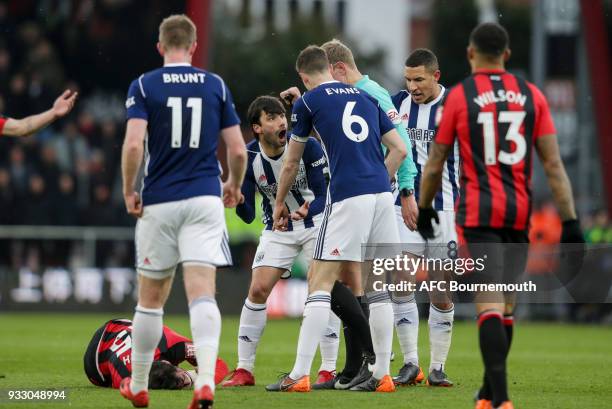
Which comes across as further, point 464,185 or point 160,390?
point 160,390

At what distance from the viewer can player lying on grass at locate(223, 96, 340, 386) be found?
9.27m

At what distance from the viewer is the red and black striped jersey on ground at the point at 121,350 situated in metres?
8.48

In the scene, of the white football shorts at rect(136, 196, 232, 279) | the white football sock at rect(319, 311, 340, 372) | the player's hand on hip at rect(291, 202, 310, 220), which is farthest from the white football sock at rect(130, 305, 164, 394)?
the white football sock at rect(319, 311, 340, 372)

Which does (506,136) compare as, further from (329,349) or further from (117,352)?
(117,352)

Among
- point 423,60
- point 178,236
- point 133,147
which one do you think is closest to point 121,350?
point 178,236

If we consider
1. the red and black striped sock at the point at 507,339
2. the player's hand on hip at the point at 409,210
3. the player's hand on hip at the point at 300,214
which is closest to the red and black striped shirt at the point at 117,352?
the player's hand on hip at the point at 300,214

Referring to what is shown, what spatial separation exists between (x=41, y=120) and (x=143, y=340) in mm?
1590

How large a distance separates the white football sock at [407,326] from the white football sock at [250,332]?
1.03m

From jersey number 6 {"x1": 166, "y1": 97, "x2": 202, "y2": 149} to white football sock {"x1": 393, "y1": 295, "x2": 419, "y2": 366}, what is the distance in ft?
9.17

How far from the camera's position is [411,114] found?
9883 millimetres

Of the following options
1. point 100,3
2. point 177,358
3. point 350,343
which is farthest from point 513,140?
point 100,3

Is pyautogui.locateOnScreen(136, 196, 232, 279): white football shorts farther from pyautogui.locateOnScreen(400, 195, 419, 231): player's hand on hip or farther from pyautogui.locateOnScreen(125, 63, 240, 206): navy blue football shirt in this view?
pyautogui.locateOnScreen(400, 195, 419, 231): player's hand on hip

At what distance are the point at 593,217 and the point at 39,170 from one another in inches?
387

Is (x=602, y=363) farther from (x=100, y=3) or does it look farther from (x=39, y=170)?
(x=100, y=3)
